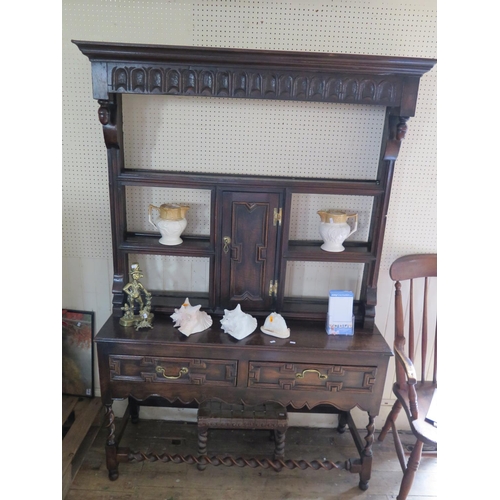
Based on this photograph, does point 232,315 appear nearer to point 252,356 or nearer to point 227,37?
point 252,356

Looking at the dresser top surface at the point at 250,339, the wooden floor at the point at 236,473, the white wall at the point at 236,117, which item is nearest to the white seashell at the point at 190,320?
the dresser top surface at the point at 250,339

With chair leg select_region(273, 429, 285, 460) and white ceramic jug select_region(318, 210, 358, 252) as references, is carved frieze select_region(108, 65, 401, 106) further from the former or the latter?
chair leg select_region(273, 429, 285, 460)

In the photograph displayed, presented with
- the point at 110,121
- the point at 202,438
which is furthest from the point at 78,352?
the point at 110,121

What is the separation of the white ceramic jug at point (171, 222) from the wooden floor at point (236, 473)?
Answer: 124 centimetres

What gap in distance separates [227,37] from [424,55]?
0.96 metres

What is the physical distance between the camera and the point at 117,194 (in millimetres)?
1974

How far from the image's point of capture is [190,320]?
2.00 meters

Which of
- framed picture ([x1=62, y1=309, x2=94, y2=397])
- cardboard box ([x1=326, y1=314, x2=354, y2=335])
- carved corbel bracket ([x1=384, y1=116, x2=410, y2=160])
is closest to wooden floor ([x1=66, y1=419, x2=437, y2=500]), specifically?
framed picture ([x1=62, y1=309, x2=94, y2=397])

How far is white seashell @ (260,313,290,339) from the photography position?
1.98 metres

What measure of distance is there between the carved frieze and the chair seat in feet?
4.81

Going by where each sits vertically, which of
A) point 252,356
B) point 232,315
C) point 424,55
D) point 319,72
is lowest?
point 252,356

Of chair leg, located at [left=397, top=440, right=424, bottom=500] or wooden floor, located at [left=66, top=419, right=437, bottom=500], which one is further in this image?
wooden floor, located at [left=66, top=419, right=437, bottom=500]
